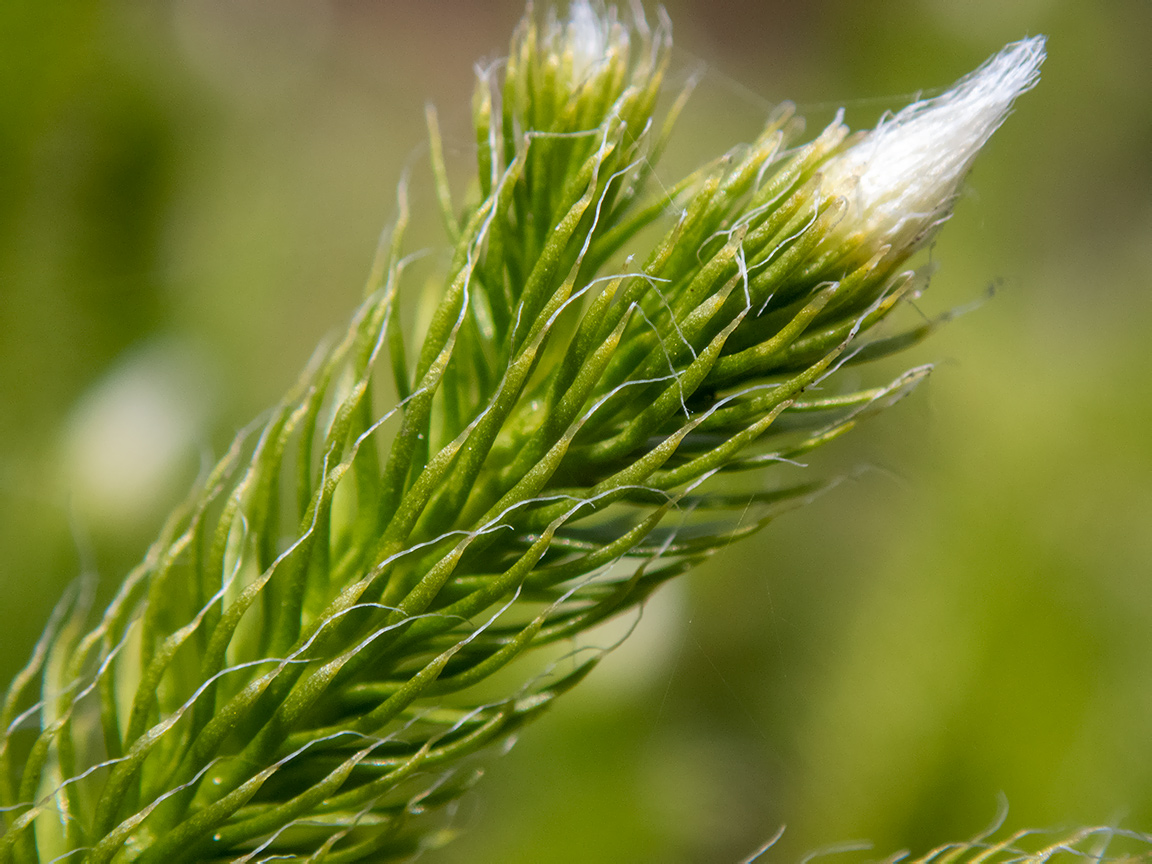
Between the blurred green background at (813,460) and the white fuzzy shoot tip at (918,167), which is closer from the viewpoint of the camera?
the white fuzzy shoot tip at (918,167)

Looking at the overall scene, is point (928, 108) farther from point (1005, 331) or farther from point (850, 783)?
point (1005, 331)

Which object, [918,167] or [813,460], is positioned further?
[813,460]

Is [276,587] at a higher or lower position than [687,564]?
higher

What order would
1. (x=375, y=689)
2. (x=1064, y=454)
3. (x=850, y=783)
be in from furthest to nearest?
(x=1064, y=454), (x=850, y=783), (x=375, y=689)

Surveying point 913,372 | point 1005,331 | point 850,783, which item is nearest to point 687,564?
point 913,372
